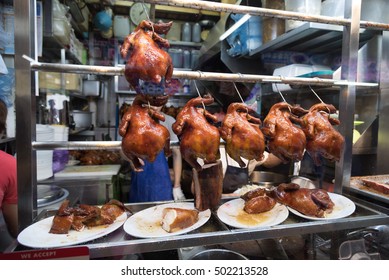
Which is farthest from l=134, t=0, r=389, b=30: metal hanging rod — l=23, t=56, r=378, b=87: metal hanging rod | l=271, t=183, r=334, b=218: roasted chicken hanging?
l=271, t=183, r=334, b=218: roasted chicken hanging

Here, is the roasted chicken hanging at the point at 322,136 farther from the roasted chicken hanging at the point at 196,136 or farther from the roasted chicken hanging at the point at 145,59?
the roasted chicken hanging at the point at 145,59

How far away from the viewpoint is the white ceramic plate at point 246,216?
1.33m

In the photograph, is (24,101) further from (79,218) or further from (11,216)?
(11,216)

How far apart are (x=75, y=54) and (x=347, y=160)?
445 cm

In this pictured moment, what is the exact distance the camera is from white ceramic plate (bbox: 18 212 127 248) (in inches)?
42.4

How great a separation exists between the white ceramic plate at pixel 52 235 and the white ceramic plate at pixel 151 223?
2.9 inches

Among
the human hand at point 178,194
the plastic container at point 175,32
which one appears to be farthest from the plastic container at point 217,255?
the plastic container at point 175,32

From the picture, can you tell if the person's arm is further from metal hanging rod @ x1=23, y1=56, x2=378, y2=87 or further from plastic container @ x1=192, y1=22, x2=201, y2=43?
plastic container @ x1=192, y1=22, x2=201, y2=43

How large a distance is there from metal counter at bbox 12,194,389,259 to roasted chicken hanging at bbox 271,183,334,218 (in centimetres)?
7

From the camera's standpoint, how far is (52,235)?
1.16 m

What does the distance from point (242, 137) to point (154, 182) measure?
2.05 m

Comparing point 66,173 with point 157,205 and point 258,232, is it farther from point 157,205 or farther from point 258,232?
point 258,232

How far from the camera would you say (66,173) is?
312cm

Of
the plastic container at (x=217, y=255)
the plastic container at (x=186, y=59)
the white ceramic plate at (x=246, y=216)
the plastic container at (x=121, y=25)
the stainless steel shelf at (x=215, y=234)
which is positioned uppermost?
the plastic container at (x=121, y=25)
